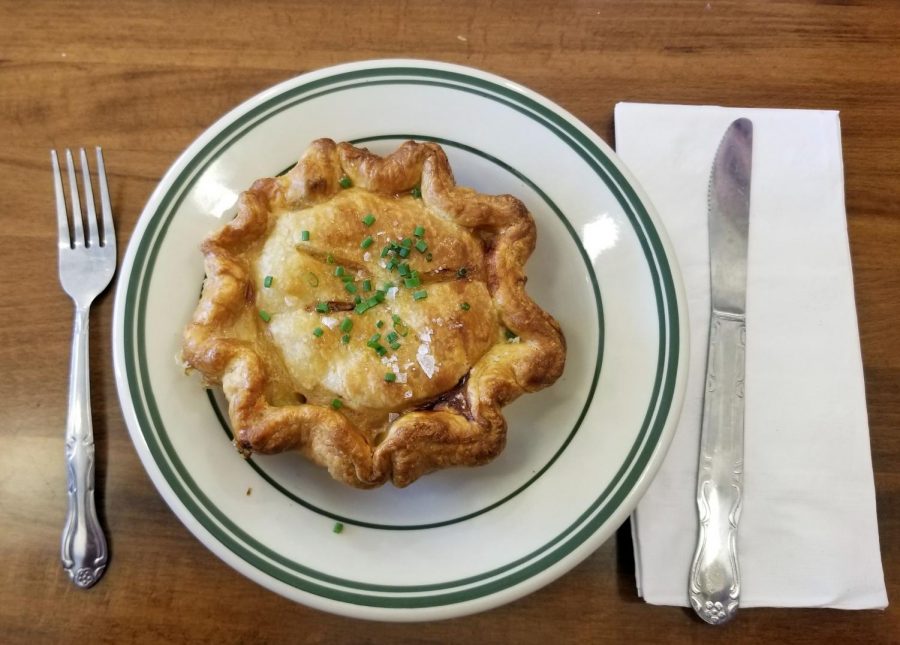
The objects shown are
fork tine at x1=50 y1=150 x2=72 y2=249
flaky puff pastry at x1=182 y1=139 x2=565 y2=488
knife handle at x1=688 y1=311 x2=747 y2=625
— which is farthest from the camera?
fork tine at x1=50 y1=150 x2=72 y2=249

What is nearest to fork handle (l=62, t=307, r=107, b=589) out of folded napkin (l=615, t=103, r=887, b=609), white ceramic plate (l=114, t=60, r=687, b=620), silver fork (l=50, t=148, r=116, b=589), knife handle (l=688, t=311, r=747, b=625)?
silver fork (l=50, t=148, r=116, b=589)

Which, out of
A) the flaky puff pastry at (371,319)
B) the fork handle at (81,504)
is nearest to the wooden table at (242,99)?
the fork handle at (81,504)

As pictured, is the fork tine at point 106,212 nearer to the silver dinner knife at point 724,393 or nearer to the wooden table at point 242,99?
the wooden table at point 242,99

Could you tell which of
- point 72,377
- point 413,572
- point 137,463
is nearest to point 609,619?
point 413,572

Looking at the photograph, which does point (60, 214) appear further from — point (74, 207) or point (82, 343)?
point (82, 343)

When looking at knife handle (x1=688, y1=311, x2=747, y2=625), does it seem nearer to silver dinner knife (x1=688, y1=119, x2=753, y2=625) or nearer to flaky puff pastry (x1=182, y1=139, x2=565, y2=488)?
silver dinner knife (x1=688, y1=119, x2=753, y2=625)

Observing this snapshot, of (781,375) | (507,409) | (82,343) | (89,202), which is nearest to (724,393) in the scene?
(781,375)

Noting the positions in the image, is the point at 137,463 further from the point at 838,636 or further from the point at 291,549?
the point at 838,636
